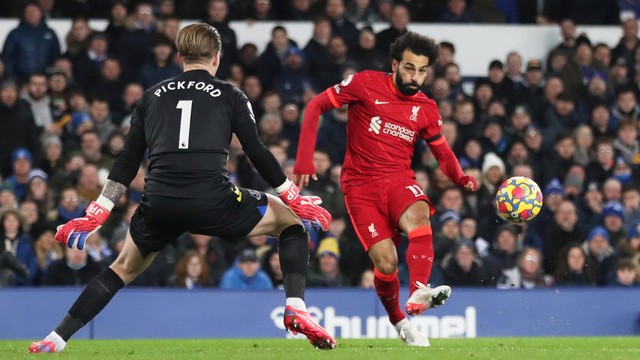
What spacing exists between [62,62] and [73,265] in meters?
3.46

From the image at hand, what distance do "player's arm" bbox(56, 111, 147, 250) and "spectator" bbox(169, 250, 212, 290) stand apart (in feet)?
17.7

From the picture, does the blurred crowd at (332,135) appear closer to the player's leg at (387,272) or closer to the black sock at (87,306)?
the player's leg at (387,272)

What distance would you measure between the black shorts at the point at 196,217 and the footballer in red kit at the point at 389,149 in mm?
1506

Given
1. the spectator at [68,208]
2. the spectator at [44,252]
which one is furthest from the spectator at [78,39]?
the spectator at [44,252]

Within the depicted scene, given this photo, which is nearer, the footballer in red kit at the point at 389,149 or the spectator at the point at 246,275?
the footballer in red kit at the point at 389,149

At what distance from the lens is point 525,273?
1474cm

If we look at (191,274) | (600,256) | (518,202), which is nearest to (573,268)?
(600,256)

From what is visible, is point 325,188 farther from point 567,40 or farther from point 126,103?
point 567,40

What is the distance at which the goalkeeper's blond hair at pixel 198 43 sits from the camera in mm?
8445

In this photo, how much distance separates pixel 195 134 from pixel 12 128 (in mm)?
7484

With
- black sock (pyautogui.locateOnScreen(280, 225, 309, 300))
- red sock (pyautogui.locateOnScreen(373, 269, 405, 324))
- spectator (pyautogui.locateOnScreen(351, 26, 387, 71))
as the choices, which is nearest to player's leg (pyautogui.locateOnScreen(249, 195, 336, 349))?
black sock (pyautogui.locateOnScreen(280, 225, 309, 300))

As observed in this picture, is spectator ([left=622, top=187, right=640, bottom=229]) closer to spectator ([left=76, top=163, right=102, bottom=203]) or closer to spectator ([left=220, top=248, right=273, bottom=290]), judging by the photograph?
spectator ([left=220, top=248, right=273, bottom=290])

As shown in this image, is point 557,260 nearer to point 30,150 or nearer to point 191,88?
point 30,150

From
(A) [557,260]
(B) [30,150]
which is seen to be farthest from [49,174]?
(A) [557,260]
